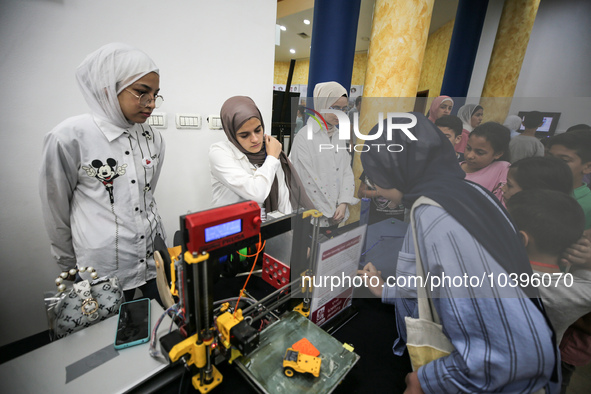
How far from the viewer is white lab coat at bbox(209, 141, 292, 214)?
1224 mm

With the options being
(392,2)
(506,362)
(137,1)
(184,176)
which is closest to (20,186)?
(184,176)

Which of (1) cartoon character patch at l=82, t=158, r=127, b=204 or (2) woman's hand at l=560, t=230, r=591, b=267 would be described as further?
(1) cartoon character patch at l=82, t=158, r=127, b=204

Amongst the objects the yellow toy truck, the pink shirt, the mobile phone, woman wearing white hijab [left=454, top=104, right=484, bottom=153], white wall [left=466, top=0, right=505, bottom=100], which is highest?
white wall [left=466, top=0, right=505, bottom=100]

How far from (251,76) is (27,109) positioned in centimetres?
131

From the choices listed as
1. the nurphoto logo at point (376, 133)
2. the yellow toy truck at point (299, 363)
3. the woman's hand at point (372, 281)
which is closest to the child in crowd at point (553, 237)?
the nurphoto logo at point (376, 133)

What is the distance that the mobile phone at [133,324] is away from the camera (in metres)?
0.69

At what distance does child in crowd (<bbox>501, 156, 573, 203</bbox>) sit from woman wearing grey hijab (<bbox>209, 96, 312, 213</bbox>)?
805 mm

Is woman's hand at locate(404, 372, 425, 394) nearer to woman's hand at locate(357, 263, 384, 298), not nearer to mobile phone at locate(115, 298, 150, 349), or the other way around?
woman's hand at locate(357, 263, 384, 298)

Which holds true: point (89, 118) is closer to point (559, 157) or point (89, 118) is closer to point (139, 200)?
point (139, 200)

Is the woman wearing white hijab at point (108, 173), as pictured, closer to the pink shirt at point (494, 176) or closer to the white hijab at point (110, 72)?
the white hijab at point (110, 72)

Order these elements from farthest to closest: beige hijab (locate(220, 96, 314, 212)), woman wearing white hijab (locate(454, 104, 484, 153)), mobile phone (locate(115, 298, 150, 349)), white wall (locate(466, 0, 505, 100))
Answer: white wall (locate(466, 0, 505, 100))
beige hijab (locate(220, 96, 314, 212))
mobile phone (locate(115, 298, 150, 349))
woman wearing white hijab (locate(454, 104, 484, 153))

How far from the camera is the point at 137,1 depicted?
1335mm

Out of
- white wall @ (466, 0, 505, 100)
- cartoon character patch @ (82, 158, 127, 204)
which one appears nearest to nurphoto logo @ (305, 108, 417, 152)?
cartoon character patch @ (82, 158, 127, 204)

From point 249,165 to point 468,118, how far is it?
1.06 m
